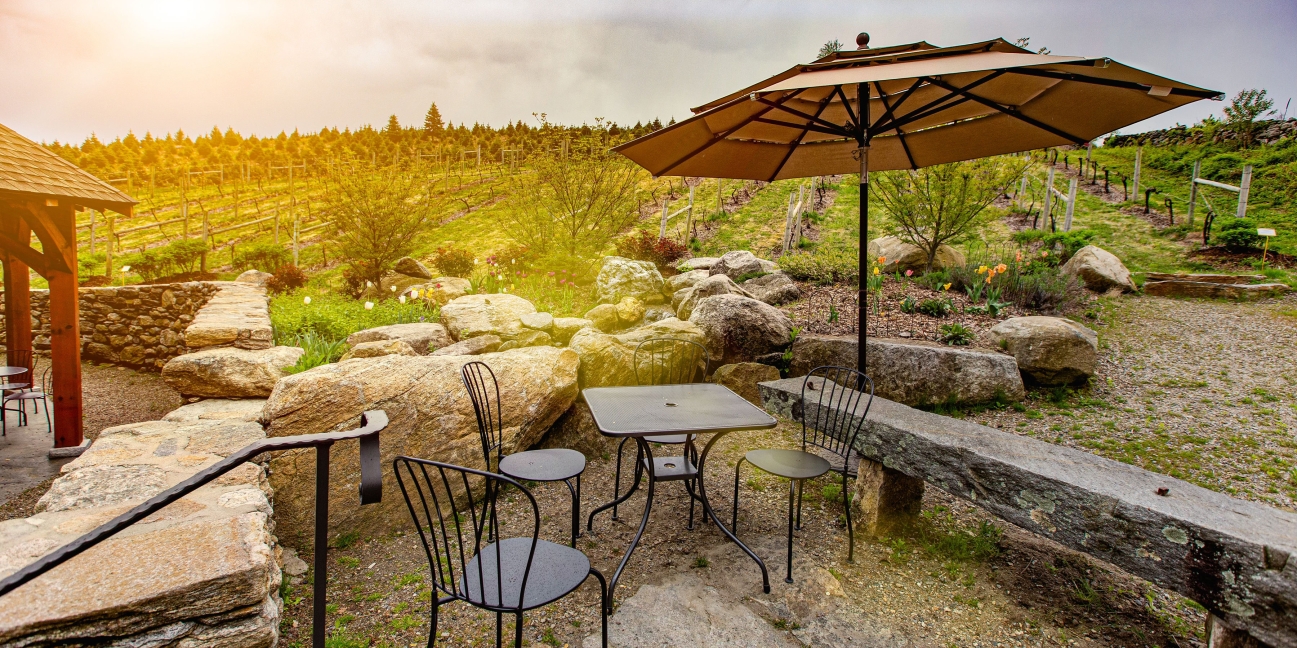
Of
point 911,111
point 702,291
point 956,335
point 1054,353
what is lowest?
point 1054,353

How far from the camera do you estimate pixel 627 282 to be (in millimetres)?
7609

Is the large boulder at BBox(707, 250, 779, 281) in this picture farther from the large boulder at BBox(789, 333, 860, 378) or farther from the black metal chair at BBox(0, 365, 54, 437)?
the black metal chair at BBox(0, 365, 54, 437)

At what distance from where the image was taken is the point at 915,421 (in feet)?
9.98

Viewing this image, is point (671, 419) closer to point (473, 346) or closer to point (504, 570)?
point (504, 570)

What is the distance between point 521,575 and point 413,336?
3.96 metres

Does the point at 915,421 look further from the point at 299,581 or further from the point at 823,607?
the point at 299,581

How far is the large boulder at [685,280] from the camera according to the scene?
779 cm

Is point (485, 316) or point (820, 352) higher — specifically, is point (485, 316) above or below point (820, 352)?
above

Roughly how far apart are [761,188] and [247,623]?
20.2m

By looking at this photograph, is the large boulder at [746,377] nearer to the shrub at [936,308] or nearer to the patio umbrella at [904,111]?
the patio umbrella at [904,111]

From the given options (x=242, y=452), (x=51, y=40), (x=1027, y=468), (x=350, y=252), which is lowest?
(x=1027, y=468)

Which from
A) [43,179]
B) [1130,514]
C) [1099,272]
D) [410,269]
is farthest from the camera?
[410,269]

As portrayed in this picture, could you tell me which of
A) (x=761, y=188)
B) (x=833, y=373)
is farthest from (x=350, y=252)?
(x=761, y=188)

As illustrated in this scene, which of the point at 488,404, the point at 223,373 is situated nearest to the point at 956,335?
the point at 488,404
